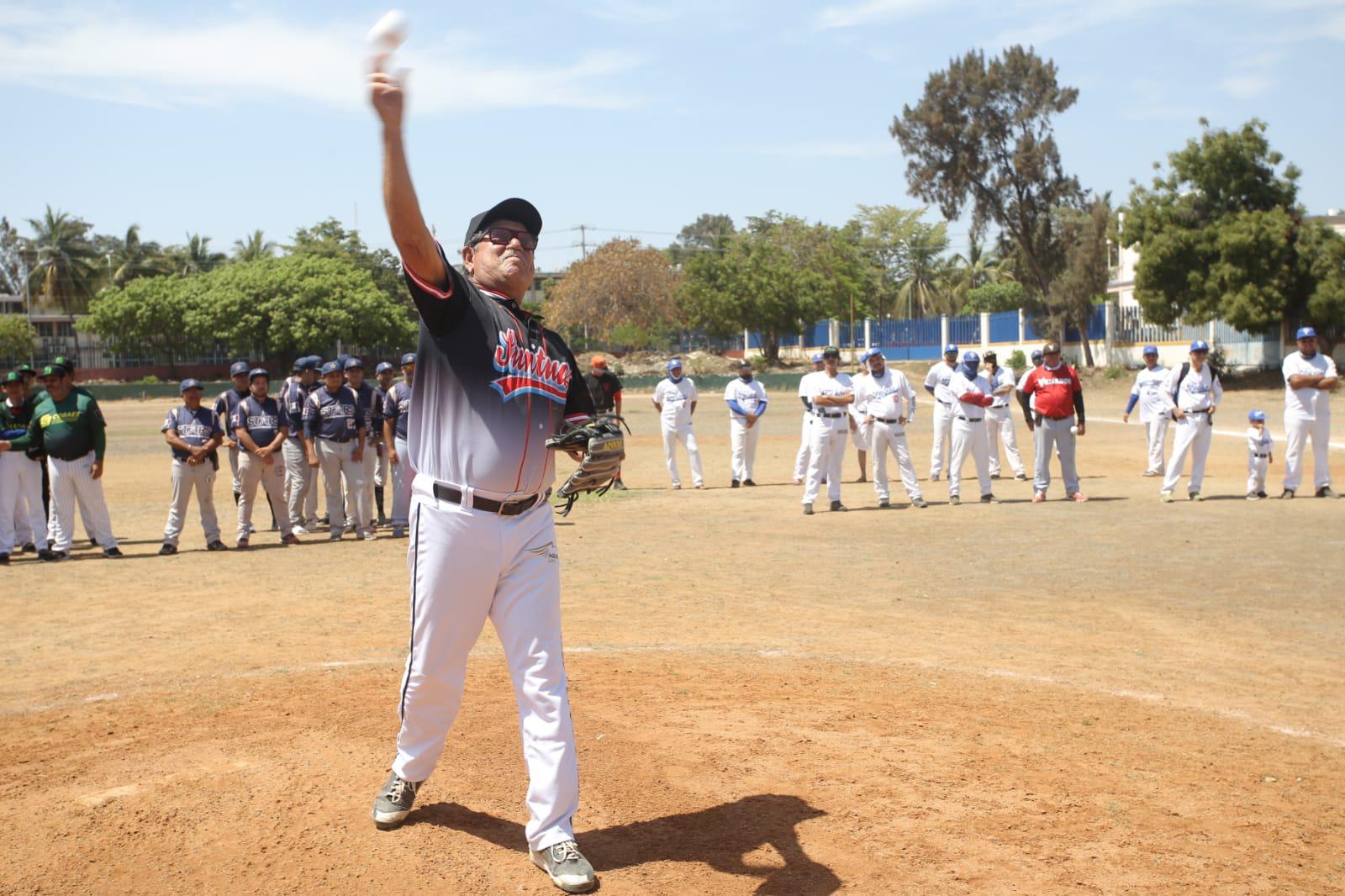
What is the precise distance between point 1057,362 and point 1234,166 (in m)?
30.0

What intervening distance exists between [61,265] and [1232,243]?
81.8 m

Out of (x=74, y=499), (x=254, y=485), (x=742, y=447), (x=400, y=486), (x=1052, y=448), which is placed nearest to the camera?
(x=74, y=499)

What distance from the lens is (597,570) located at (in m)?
12.1

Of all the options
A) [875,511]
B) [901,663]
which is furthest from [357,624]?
[875,511]

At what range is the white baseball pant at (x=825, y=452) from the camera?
1677 cm

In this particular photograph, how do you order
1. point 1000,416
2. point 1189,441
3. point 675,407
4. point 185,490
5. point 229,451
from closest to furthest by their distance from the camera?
point 185,490 → point 229,451 → point 1189,441 → point 1000,416 → point 675,407

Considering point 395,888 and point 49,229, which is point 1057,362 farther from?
point 49,229

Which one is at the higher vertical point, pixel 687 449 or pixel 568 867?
pixel 687 449

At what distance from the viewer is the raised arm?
3.92m

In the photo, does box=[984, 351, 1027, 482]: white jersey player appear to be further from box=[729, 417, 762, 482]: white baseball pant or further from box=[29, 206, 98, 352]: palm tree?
box=[29, 206, 98, 352]: palm tree

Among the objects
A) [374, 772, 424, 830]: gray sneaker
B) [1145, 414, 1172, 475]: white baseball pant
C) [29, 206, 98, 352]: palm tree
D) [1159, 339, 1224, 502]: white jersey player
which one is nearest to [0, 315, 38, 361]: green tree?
[29, 206, 98, 352]: palm tree

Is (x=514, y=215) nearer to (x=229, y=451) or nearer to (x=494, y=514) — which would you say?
(x=494, y=514)

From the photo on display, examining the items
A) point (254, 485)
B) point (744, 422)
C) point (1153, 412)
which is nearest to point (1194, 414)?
point (1153, 412)

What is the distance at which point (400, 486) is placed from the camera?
15023 millimetres
